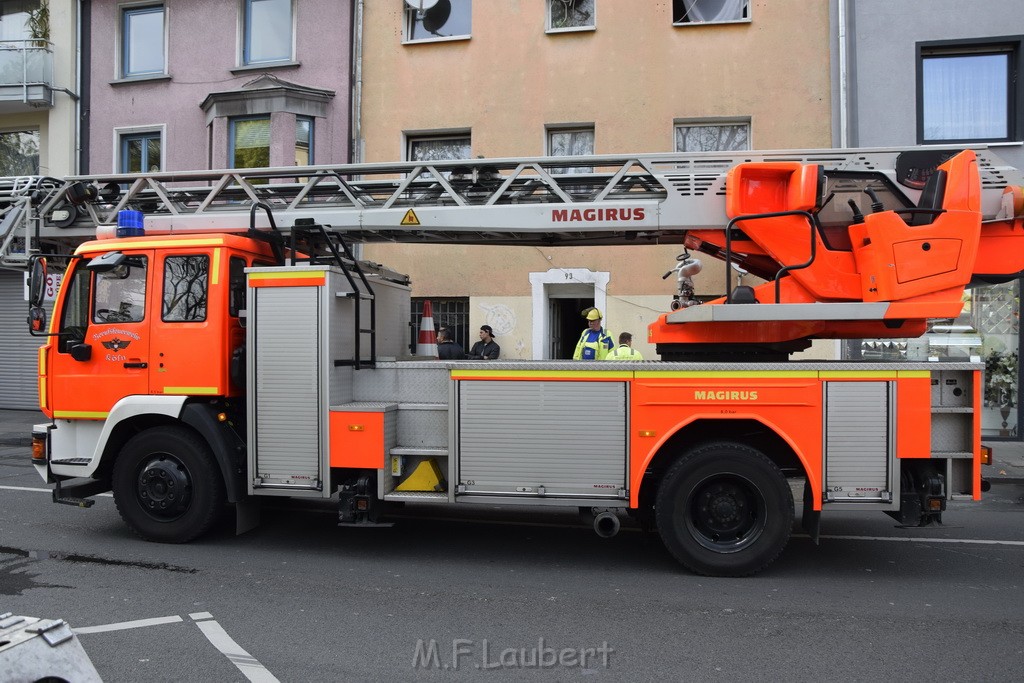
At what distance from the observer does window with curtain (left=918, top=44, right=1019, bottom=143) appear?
13203 millimetres

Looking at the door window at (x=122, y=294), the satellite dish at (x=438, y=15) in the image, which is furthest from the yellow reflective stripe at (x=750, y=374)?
the satellite dish at (x=438, y=15)

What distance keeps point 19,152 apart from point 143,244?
14.1 metres

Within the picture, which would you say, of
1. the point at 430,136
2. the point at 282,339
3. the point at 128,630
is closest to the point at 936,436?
the point at 282,339

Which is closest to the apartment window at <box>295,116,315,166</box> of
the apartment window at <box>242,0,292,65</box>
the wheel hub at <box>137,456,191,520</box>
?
the apartment window at <box>242,0,292,65</box>

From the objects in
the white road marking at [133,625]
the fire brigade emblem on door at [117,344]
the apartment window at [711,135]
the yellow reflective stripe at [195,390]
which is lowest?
the white road marking at [133,625]

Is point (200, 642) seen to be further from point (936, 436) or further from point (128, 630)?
point (936, 436)

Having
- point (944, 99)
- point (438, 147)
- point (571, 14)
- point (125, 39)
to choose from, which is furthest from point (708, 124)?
point (125, 39)

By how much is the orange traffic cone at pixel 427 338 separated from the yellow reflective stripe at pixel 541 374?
6.41 ft

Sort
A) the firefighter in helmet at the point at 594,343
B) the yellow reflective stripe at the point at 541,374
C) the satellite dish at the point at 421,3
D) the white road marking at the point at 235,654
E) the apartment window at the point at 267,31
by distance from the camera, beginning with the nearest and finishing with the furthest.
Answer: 1. the white road marking at the point at 235,654
2. the yellow reflective stripe at the point at 541,374
3. the firefighter in helmet at the point at 594,343
4. the satellite dish at the point at 421,3
5. the apartment window at the point at 267,31

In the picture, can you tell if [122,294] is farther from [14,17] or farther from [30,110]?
[14,17]

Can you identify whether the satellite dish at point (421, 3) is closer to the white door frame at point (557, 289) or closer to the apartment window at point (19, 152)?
the white door frame at point (557, 289)

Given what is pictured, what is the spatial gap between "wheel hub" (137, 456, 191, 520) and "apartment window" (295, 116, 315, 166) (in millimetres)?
10120

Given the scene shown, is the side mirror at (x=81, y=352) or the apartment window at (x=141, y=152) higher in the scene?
the apartment window at (x=141, y=152)

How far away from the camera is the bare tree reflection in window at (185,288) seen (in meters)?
6.46
